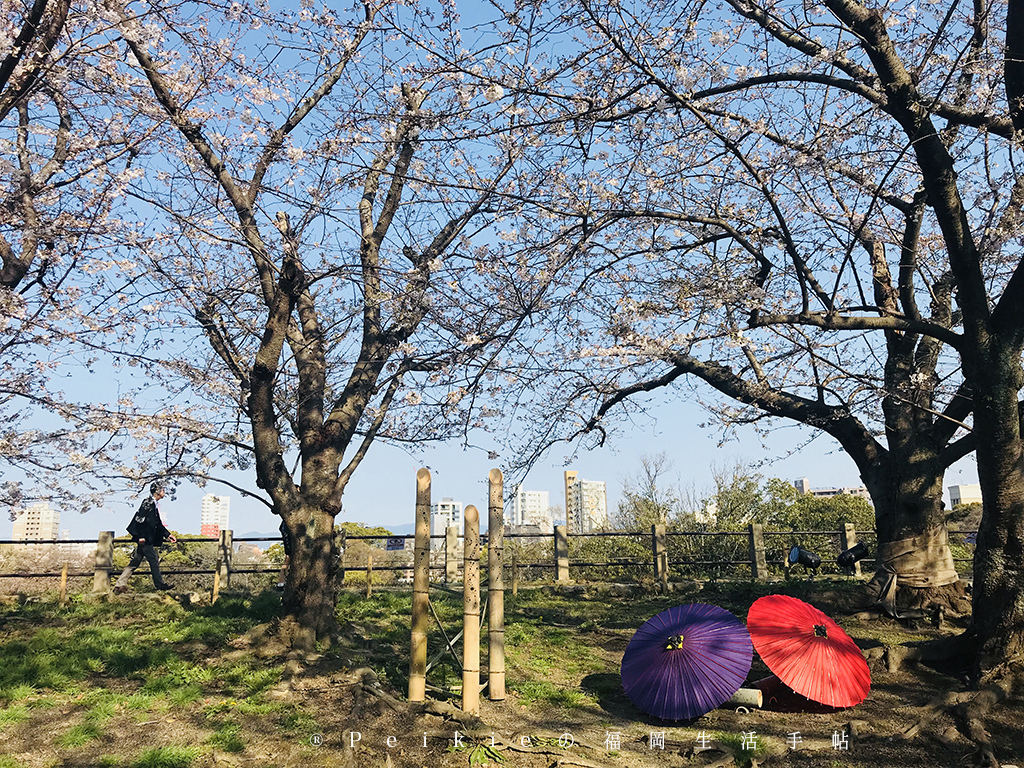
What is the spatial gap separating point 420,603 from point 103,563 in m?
8.83

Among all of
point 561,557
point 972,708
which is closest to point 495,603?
point 972,708

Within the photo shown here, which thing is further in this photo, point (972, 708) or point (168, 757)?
point (972, 708)

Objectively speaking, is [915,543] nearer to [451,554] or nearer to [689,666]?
[689,666]

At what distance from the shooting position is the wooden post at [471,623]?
A: 21.4ft

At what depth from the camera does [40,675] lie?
721 centimetres

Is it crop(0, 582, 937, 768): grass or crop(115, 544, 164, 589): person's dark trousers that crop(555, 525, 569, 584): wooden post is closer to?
crop(0, 582, 937, 768): grass

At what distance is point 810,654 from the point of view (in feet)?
22.7

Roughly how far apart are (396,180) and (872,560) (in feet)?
50.4

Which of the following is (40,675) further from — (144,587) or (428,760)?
(144,587)

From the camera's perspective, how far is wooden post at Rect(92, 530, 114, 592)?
1257 centimetres

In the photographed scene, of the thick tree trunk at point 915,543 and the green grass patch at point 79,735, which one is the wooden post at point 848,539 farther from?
the green grass patch at point 79,735

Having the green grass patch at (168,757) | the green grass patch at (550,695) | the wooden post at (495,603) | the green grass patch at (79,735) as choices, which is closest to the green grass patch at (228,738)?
the green grass patch at (168,757)

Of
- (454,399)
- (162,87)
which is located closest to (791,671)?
(454,399)

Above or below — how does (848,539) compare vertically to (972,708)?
above
